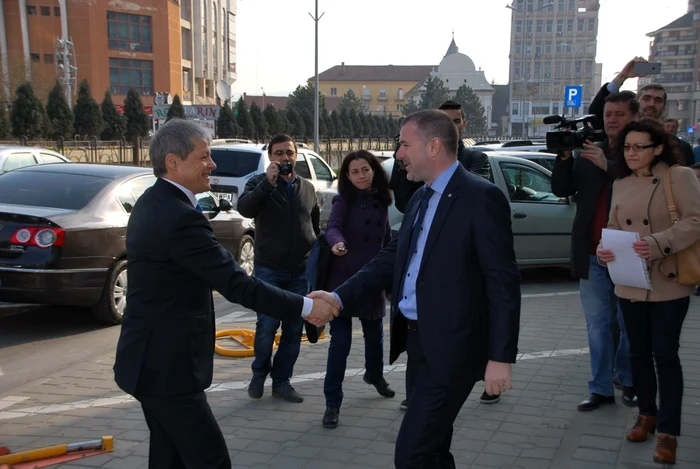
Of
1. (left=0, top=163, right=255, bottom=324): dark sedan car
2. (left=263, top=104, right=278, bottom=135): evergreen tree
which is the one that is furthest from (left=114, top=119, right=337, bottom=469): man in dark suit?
(left=263, top=104, right=278, bottom=135): evergreen tree

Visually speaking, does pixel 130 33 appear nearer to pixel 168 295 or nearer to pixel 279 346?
pixel 279 346

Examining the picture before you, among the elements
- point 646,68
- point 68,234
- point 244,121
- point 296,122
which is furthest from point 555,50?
point 68,234

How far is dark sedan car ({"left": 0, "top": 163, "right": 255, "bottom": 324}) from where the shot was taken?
6660 millimetres

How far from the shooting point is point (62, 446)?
3998 mm

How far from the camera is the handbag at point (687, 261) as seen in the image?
12.9 ft

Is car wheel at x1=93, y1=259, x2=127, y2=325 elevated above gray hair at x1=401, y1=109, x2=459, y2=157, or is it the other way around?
gray hair at x1=401, y1=109, x2=459, y2=157

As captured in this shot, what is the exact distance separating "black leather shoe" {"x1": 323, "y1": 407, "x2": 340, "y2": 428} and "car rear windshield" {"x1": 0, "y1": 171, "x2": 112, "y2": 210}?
12.6 feet

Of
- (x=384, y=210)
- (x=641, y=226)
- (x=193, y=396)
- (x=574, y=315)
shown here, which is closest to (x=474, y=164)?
(x=384, y=210)

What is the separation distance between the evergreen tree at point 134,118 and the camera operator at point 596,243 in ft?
130

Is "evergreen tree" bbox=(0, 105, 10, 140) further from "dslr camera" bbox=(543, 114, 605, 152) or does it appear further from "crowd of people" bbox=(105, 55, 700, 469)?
"crowd of people" bbox=(105, 55, 700, 469)

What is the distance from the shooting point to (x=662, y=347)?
4.01 metres

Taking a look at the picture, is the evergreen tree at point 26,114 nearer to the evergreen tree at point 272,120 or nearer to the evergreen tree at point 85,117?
the evergreen tree at point 85,117

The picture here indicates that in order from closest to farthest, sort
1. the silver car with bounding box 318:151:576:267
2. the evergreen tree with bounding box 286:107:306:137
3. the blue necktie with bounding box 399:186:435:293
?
the blue necktie with bounding box 399:186:435:293 → the silver car with bounding box 318:151:576:267 → the evergreen tree with bounding box 286:107:306:137

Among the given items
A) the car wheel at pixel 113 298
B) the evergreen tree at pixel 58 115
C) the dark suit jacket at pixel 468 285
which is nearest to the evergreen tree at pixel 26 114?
the evergreen tree at pixel 58 115
